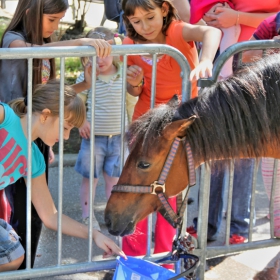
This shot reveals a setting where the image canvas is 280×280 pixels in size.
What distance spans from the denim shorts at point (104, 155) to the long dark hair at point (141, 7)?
0.94 meters

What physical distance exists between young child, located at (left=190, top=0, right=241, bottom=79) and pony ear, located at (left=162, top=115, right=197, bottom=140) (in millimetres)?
1476

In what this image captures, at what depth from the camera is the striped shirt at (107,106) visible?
4180 mm

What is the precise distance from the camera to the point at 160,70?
3367 mm

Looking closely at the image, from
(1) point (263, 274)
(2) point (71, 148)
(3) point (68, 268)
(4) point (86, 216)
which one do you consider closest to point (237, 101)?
(3) point (68, 268)

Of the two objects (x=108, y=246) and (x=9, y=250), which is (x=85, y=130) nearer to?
(x=108, y=246)

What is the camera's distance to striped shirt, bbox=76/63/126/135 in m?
4.18

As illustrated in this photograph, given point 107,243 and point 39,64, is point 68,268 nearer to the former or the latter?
point 107,243

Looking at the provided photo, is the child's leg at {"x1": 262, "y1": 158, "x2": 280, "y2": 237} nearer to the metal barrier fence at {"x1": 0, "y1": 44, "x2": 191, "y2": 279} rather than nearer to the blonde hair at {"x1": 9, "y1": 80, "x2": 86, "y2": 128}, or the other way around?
the metal barrier fence at {"x1": 0, "y1": 44, "x2": 191, "y2": 279}

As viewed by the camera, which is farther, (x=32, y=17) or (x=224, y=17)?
(x=224, y=17)

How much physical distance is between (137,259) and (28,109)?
3.09ft

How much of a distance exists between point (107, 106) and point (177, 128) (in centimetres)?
168

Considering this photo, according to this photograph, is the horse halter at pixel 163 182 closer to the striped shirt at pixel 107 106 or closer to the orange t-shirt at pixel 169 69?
the orange t-shirt at pixel 169 69

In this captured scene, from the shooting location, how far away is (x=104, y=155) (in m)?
4.25

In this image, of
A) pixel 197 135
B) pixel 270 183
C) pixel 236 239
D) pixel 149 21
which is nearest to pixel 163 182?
pixel 197 135
